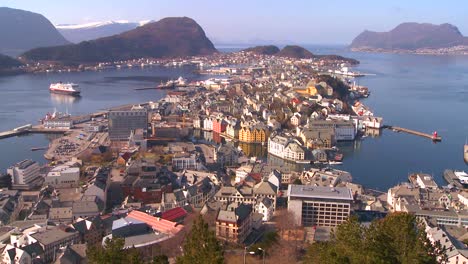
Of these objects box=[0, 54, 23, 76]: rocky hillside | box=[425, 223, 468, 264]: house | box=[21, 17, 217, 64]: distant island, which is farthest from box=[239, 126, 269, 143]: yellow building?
box=[21, 17, 217, 64]: distant island

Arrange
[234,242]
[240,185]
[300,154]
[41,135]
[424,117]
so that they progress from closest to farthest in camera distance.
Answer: [234,242] → [240,185] → [300,154] → [41,135] → [424,117]

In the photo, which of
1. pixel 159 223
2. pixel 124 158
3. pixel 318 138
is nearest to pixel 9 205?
pixel 159 223

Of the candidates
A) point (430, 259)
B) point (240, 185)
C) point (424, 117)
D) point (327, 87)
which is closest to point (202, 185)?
point (240, 185)

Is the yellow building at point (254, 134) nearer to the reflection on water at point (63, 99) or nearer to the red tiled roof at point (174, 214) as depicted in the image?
the red tiled roof at point (174, 214)

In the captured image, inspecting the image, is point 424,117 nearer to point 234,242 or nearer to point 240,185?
point 240,185

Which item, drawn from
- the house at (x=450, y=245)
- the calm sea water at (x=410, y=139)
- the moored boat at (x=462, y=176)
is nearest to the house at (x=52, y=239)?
the house at (x=450, y=245)

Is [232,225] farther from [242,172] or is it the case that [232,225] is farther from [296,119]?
[296,119]

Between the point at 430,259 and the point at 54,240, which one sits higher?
the point at 430,259

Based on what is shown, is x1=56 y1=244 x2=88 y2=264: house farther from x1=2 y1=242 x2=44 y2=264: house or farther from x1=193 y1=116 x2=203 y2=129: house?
x1=193 y1=116 x2=203 y2=129: house
